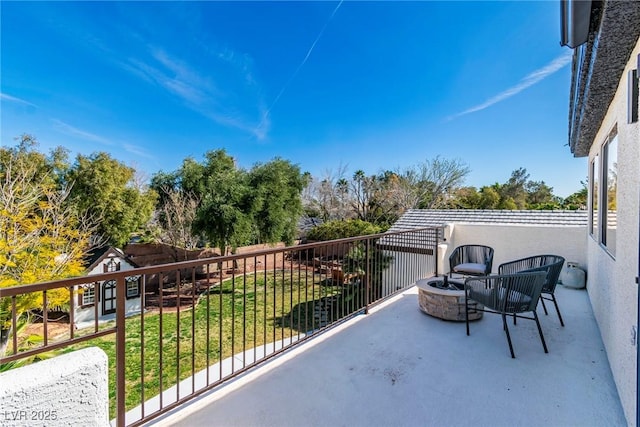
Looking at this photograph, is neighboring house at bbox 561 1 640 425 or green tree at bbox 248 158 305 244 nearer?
neighboring house at bbox 561 1 640 425

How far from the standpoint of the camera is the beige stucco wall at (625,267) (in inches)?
69.1

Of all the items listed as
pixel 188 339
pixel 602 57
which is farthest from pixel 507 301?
pixel 188 339

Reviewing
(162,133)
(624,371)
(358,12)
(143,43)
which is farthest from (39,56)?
(624,371)

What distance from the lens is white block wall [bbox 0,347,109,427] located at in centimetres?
105

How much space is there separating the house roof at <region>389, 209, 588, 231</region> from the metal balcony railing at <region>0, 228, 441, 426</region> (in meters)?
1.67

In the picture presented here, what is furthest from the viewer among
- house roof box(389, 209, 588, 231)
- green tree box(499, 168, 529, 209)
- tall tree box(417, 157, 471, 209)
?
green tree box(499, 168, 529, 209)

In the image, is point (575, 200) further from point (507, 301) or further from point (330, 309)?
point (507, 301)

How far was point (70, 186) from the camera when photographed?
449 inches

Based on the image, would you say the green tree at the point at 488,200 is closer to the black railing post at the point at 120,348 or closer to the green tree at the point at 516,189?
the green tree at the point at 516,189

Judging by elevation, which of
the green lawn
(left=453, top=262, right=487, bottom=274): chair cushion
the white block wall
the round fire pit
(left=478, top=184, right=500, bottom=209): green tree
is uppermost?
(left=478, top=184, right=500, bottom=209): green tree

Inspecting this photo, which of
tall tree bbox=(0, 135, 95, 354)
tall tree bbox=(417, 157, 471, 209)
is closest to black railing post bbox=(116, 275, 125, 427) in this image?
tall tree bbox=(0, 135, 95, 354)

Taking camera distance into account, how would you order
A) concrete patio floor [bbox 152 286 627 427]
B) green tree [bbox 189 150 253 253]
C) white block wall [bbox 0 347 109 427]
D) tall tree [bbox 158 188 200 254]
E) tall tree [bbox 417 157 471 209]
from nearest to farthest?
white block wall [bbox 0 347 109 427], concrete patio floor [bbox 152 286 627 427], green tree [bbox 189 150 253 253], tall tree [bbox 158 188 200 254], tall tree [bbox 417 157 471 209]

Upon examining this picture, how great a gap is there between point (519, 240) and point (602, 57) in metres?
5.12

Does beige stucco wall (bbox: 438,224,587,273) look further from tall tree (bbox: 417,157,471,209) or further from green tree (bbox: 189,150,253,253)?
tall tree (bbox: 417,157,471,209)
